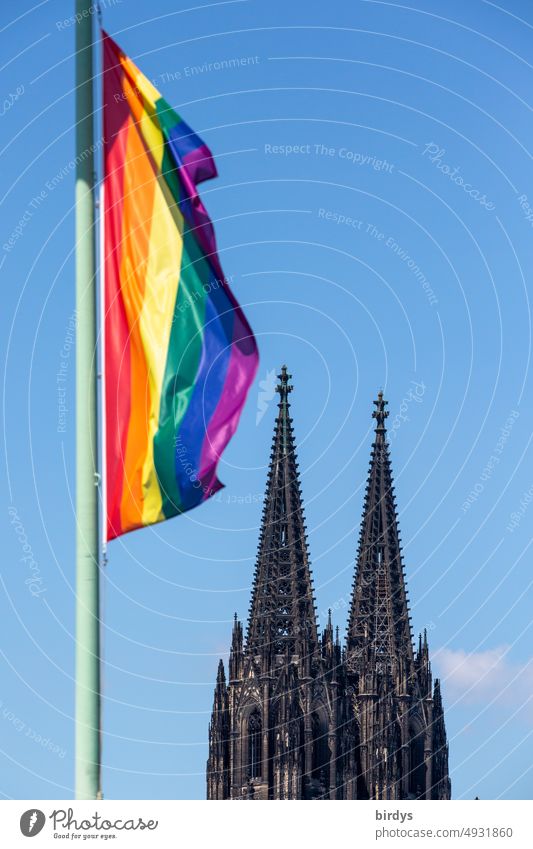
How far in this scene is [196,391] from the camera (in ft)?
67.4

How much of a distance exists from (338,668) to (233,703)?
227 inches

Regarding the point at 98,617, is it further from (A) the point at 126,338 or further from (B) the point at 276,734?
(B) the point at 276,734

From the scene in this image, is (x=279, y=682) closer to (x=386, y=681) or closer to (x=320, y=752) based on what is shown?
(x=320, y=752)

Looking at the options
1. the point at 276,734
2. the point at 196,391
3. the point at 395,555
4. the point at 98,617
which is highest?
the point at 395,555

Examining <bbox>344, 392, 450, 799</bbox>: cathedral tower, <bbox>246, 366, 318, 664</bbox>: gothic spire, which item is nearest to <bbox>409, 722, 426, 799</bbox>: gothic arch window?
<bbox>344, 392, 450, 799</bbox>: cathedral tower

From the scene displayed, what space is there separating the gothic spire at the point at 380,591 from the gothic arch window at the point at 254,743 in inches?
238

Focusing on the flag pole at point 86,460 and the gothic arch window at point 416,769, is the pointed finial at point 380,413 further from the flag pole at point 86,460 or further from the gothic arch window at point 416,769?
the flag pole at point 86,460

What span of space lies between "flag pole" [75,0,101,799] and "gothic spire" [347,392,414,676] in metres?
98.3

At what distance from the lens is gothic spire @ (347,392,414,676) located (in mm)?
117500

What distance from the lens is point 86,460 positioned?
19.3m
